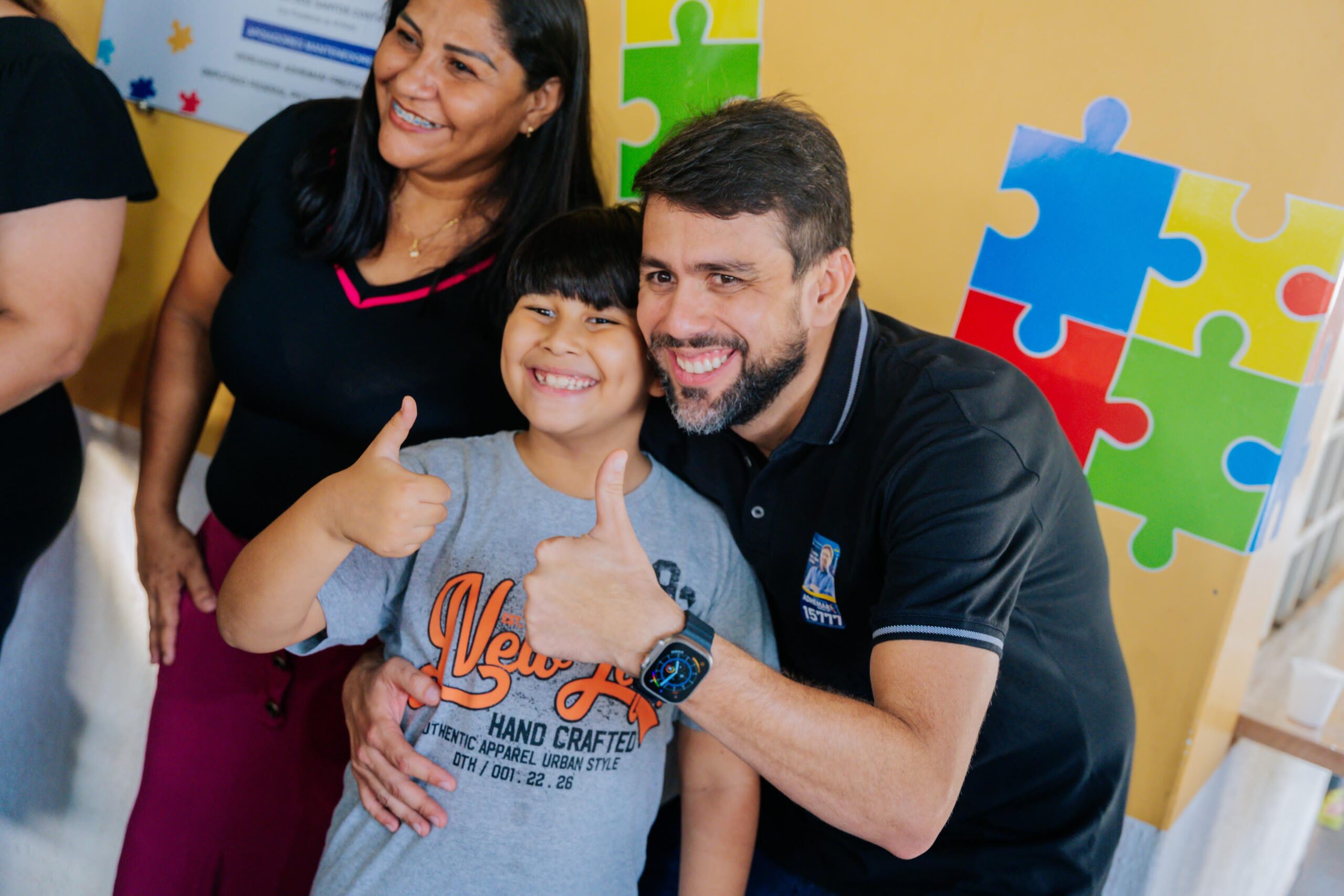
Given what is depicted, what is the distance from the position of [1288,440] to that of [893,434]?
1.96ft

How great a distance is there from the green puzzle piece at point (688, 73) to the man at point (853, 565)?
0.40 metres

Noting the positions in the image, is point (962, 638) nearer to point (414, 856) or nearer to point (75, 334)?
point (414, 856)

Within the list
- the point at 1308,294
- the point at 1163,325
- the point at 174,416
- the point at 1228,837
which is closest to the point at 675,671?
the point at 1163,325

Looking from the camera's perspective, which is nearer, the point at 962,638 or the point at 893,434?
the point at 962,638

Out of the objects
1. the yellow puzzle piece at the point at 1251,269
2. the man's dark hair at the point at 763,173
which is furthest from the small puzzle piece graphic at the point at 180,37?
the yellow puzzle piece at the point at 1251,269

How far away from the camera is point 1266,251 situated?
1.27 metres

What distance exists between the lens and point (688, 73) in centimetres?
160

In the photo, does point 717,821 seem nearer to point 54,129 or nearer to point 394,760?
point 394,760

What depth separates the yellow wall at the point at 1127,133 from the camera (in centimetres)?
126

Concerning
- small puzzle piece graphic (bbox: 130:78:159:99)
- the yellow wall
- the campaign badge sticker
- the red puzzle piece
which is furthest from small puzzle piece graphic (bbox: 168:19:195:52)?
the red puzzle piece

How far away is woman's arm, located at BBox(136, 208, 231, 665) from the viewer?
62.5 inches

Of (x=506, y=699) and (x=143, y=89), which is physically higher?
(x=143, y=89)

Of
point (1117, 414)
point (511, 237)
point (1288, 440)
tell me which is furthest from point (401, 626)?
point (1288, 440)

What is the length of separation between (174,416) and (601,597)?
0.99 m
